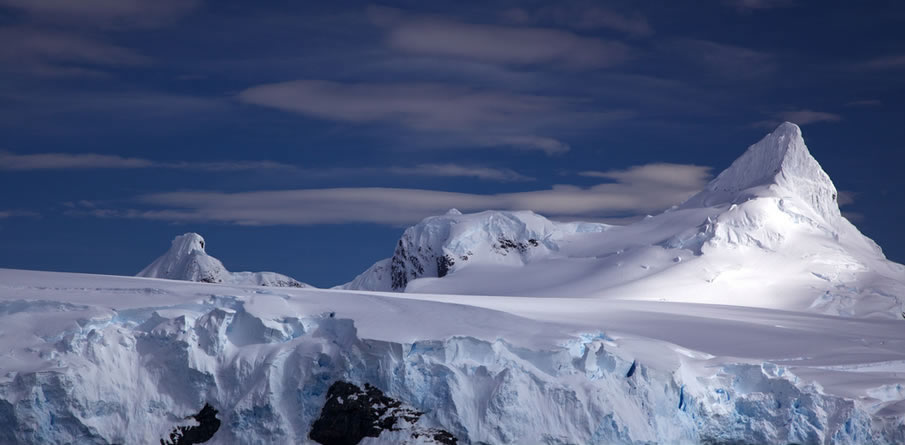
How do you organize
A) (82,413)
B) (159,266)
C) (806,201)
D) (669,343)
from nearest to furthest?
(82,413) → (669,343) → (806,201) → (159,266)

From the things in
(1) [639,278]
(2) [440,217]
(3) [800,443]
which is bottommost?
(3) [800,443]

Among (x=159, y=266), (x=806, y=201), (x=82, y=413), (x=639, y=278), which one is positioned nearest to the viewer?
(x=82, y=413)

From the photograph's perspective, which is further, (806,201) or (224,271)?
(224,271)

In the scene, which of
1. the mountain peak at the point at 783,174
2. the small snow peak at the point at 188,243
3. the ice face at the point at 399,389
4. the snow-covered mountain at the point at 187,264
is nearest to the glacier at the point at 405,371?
the ice face at the point at 399,389

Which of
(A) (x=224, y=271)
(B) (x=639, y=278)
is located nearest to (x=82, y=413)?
(B) (x=639, y=278)

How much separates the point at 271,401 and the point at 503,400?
673 cm

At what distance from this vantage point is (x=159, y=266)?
11188 cm

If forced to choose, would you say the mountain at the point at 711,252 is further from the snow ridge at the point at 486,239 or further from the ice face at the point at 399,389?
the ice face at the point at 399,389

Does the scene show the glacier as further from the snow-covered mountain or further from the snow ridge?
the snow-covered mountain

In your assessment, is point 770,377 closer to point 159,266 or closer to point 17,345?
point 17,345

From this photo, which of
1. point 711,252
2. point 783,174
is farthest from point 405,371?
point 783,174

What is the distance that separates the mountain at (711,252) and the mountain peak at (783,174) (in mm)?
110

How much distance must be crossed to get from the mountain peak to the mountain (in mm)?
110

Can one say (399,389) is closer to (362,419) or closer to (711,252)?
(362,419)
